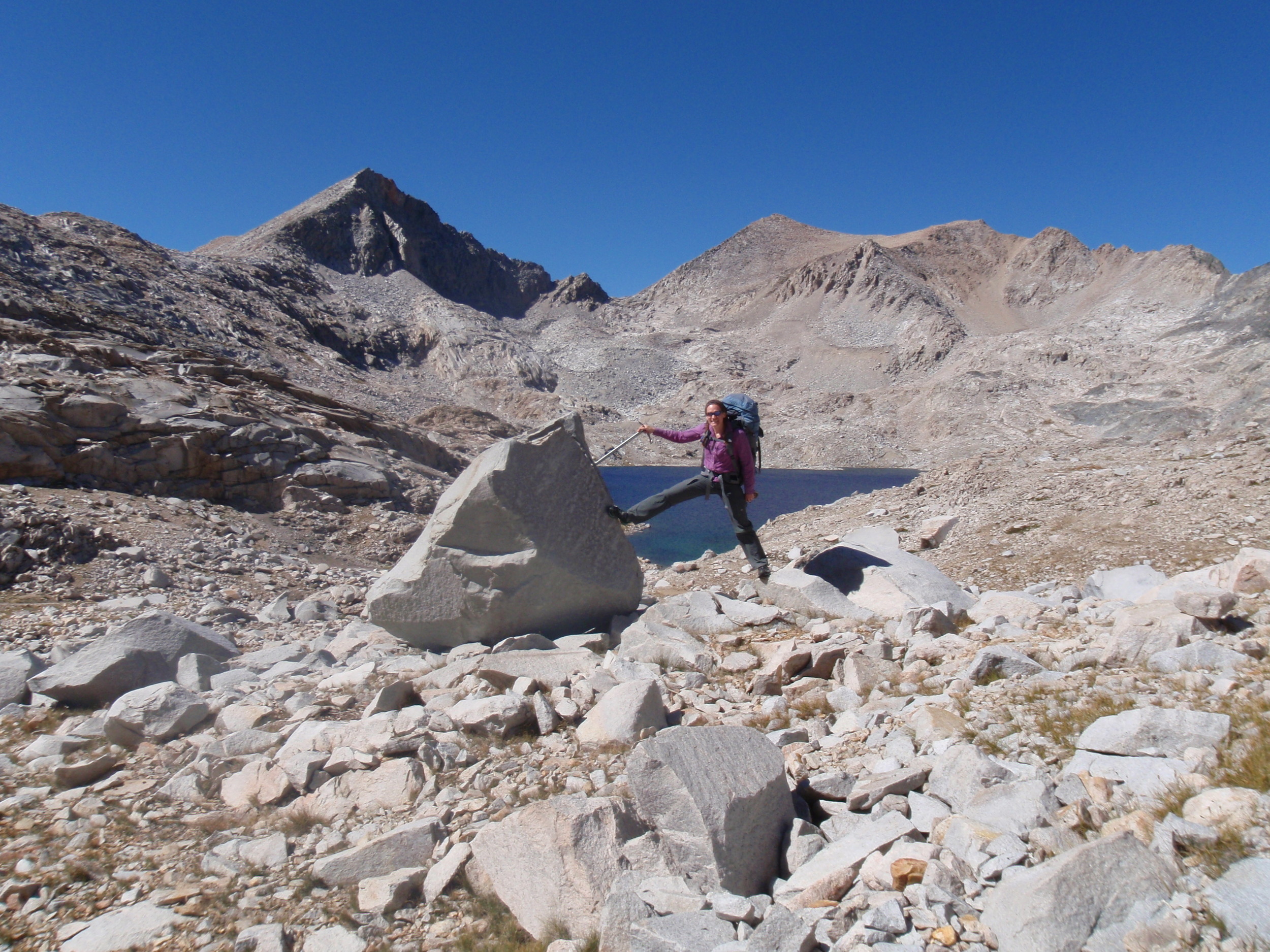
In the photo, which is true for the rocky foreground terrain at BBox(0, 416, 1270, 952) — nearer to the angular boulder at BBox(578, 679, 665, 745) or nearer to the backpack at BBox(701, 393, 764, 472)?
the angular boulder at BBox(578, 679, 665, 745)

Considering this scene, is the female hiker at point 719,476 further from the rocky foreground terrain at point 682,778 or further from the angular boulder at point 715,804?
the angular boulder at point 715,804

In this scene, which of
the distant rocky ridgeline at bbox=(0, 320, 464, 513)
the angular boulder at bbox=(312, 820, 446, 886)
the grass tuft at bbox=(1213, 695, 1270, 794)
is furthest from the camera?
the distant rocky ridgeline at bbox=(0, 320, 464, 513)

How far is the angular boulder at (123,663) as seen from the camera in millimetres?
5801

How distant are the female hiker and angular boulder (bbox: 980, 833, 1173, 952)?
208 inches

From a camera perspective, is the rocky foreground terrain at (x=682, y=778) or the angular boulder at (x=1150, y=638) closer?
the rocky foreground terrain at (x=682, y=778)

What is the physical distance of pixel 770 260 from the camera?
197000 mm

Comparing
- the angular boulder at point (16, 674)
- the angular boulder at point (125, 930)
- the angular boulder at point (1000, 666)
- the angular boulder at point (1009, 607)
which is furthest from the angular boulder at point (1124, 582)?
the angular boulder at point (16, 674)

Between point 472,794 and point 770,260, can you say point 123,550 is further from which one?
point 770,260

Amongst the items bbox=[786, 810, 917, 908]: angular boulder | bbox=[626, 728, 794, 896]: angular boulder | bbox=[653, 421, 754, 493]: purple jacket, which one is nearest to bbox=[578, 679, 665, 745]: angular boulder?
bbox=[626, 728, 794, 896]: angular boulder

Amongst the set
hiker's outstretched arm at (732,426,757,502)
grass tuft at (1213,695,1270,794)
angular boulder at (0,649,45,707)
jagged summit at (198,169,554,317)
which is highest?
jagged summit at (198,169,554,317)

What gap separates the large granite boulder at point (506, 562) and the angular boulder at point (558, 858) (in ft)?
12.8

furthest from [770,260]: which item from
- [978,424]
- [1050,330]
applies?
[978,424]

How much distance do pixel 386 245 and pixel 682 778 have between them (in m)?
152

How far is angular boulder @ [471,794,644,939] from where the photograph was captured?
3146 mm
